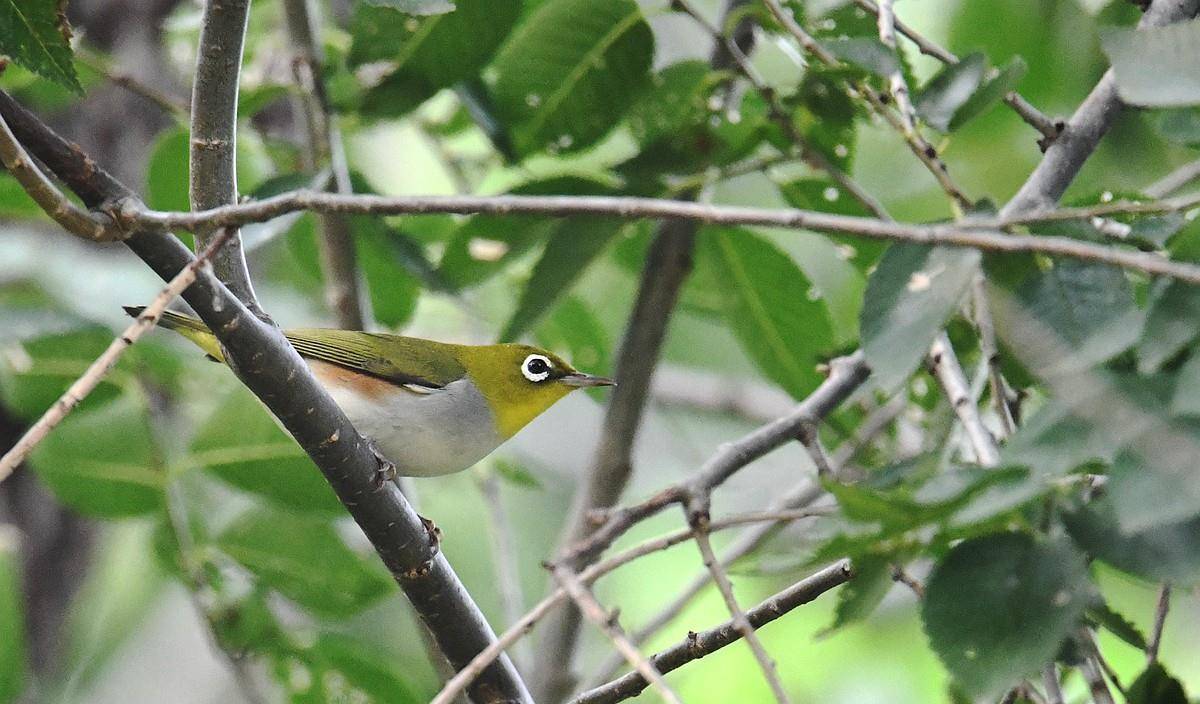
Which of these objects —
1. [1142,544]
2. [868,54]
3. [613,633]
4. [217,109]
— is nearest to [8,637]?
[217,109]

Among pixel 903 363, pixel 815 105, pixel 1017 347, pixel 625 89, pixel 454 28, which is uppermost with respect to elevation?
pixel 454 28

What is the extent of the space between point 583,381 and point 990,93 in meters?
2.11

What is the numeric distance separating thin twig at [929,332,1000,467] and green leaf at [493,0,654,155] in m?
1.45

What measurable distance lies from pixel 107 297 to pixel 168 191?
65cm

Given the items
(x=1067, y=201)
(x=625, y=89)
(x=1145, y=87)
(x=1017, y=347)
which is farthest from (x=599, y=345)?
(x=1145, y=87)

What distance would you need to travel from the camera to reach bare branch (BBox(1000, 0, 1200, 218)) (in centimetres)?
274

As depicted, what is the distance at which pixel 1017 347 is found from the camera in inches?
85.8

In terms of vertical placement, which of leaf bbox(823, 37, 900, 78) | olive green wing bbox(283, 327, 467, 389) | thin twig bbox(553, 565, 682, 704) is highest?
olive green wing bbox(283, 327, 467, 389)

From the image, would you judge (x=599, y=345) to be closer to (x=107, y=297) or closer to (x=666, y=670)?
(x=107, y=297)

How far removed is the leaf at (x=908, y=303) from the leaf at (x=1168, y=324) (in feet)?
1.01

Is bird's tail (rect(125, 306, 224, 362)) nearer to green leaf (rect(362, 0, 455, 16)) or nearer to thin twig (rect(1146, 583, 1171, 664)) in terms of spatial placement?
green leaf (rect(362, 0, 455, 16))

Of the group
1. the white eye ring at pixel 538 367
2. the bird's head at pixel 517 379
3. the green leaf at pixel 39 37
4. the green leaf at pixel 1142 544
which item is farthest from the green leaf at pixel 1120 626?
the white eye ring at pixel 538 367

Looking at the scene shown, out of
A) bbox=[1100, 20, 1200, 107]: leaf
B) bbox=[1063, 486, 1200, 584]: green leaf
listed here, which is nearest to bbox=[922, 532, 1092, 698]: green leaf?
bbox=[1063, 486, 1200, 584]: green leaf

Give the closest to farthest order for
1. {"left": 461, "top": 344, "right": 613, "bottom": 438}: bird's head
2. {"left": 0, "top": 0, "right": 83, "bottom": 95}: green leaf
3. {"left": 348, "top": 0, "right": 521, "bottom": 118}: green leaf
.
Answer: {"left": 0, "top": 0, "right": 83, "bottom": 95}: green leaf → {"left": 348, "top": 0, "right": 521, "bottom": 118}: green leaf → {"left": 461, "top": 344, "right": 613, "bottom": 438}: bird's head
